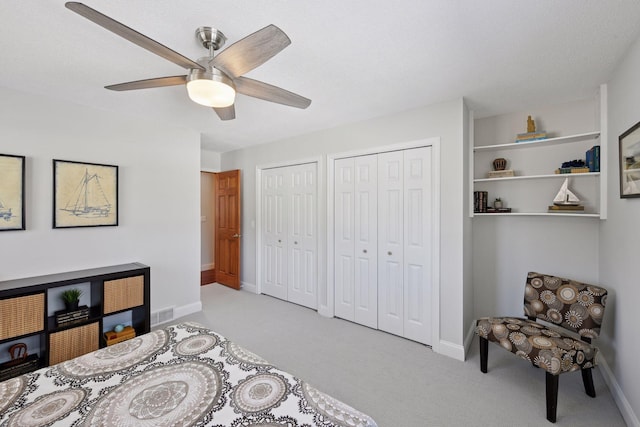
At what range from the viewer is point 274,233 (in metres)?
4.29

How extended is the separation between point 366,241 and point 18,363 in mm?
3286

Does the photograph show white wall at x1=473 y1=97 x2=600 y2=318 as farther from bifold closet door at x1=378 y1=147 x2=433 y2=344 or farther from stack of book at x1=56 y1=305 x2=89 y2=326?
stack of book at x1=56 y1=305 x2=89 y2=326

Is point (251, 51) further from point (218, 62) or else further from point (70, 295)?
point (70, 295)

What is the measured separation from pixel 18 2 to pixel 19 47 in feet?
1.82

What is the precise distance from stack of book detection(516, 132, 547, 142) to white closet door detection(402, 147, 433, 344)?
903 millimetres

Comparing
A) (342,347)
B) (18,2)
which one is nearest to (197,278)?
(342,347)

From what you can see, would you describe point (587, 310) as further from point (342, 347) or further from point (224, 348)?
point (224, 348)

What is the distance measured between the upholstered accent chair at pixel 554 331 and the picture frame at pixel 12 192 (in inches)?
159

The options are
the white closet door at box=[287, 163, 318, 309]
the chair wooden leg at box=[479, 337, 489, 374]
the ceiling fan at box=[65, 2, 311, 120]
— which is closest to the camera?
the ceiling fan at box=[65, 2, 311, 120]

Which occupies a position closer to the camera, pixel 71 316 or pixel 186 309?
pixel 71 316

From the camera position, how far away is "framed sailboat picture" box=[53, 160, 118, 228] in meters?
2.62

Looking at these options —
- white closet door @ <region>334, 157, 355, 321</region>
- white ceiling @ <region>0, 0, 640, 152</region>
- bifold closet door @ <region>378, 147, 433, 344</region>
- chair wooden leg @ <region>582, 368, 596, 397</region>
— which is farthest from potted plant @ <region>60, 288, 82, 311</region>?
chair wooden leg @ <region>582, 368, 596, 397</region>

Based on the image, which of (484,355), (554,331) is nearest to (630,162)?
(554,331)

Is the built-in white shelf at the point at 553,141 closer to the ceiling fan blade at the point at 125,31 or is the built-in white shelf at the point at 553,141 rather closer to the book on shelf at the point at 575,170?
the book on shelf at the point at 575,170
